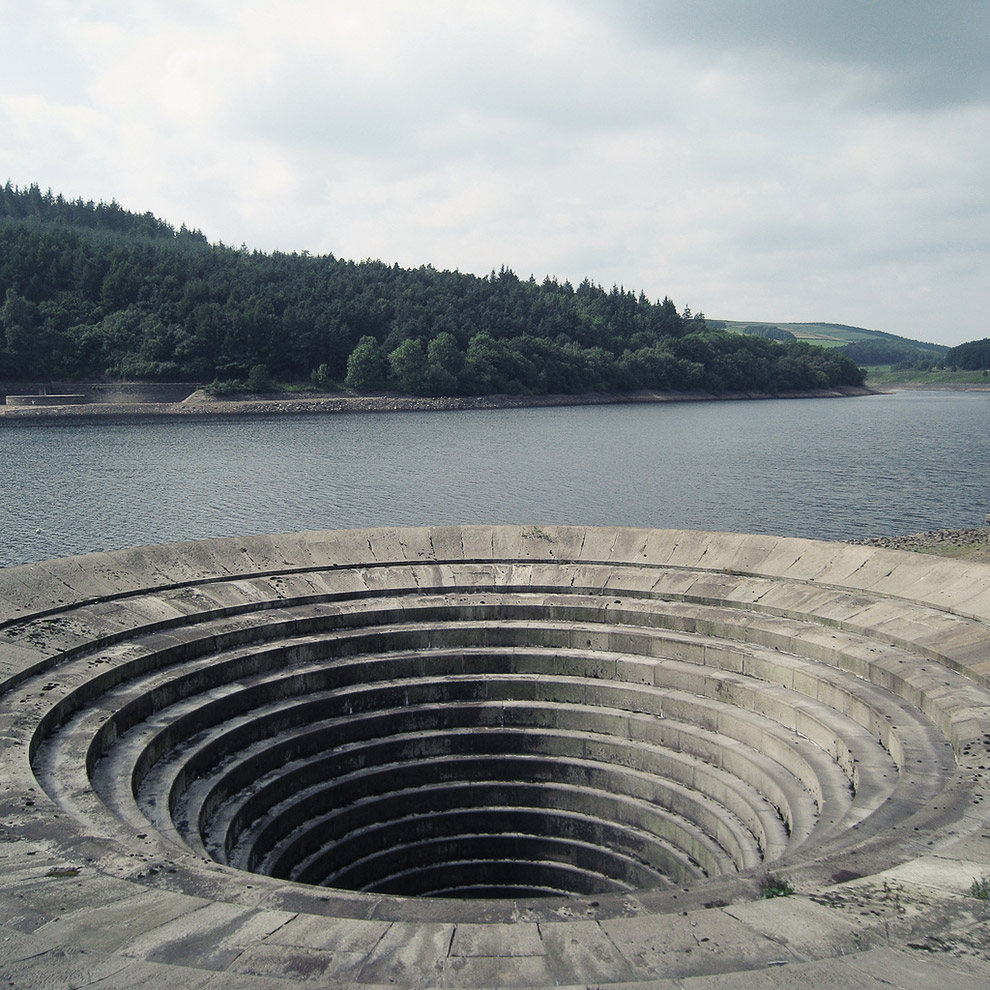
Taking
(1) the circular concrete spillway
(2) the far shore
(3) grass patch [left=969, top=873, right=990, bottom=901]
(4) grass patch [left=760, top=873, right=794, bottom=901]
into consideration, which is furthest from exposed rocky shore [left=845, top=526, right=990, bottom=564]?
(2) the far shore

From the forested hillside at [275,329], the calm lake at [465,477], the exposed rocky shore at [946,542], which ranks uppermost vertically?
the forested hillside at [275,329]

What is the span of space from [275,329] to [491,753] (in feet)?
429

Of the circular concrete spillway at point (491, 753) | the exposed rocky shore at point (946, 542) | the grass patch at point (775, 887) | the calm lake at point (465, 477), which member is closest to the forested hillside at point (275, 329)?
the calm lake at point (465, 477)

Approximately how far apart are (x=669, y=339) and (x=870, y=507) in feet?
451

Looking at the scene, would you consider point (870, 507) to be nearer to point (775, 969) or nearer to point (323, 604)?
point (323, 604)

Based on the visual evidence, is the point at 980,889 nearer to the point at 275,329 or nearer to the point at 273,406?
the point at 273,406

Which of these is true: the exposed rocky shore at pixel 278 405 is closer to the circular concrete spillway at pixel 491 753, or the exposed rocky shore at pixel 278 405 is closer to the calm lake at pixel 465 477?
the calm lake at pixel 465 477

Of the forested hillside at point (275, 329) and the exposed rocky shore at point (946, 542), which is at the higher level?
the forested hillside at point (275, 329)

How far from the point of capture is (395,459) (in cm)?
8175

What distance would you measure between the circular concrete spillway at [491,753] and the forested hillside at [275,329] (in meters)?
120

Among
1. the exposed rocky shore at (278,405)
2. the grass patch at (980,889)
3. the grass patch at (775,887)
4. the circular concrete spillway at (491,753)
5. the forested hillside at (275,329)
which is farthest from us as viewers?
the forested hillside at (275,329)

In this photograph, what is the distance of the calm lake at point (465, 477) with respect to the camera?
53219mm

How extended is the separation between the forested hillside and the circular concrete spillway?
120 m

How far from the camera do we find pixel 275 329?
143 metres
